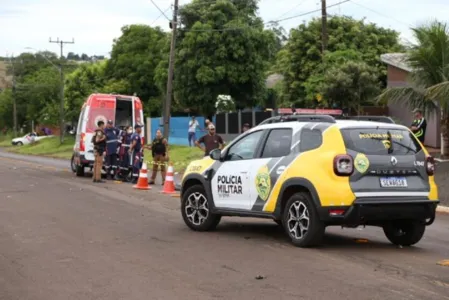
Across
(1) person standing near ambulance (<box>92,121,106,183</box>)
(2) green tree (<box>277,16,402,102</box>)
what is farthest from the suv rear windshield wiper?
(2) green tree (<box>277,16,402,102</box>)

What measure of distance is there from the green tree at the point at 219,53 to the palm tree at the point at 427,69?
2005cm

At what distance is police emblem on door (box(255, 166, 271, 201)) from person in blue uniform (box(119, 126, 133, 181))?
12674mm

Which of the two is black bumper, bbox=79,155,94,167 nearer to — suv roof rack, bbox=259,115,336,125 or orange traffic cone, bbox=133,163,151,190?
orange traffic cone, bbox=133,163,151,190

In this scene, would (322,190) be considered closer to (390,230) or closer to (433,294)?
(390,230)

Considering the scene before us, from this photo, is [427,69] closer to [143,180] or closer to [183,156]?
[143,180]

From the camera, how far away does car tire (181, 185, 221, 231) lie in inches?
444

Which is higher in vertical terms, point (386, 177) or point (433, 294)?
point (386, 177)

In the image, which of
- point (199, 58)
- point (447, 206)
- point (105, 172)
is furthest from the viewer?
point (199, 58)

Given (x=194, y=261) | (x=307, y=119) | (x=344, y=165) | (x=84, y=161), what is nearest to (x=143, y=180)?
(x=84, y=161)

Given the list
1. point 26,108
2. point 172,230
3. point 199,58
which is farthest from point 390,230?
point 26,108

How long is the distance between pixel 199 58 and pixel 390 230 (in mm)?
33784

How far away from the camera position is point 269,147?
1040 centimetres

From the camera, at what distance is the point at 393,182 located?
30.5 feet

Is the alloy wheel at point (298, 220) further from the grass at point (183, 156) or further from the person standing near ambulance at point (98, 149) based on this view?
the grass at point (183, 156)
